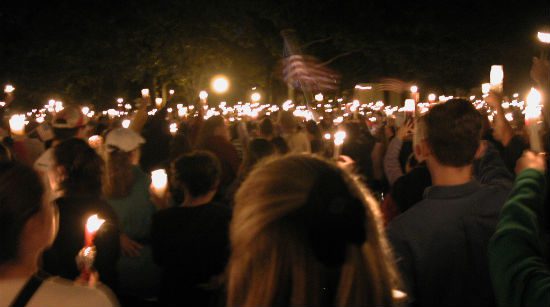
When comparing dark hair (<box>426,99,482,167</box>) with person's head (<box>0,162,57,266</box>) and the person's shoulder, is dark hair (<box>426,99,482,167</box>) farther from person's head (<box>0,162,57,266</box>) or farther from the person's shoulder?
person's head (<box>0,162,57,266</box>)

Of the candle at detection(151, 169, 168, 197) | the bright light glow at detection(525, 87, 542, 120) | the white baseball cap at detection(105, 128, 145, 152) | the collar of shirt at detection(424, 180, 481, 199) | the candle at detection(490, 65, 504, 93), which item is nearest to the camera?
the bright light glow at detection(525, 87, 542, 120)

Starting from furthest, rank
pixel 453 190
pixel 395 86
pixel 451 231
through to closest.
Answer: pixel 395 86, pixel 453 190, pixel 451 231

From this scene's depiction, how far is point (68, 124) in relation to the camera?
7.47m

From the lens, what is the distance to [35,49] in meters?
35.3

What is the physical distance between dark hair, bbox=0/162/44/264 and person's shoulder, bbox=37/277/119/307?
0.59ft

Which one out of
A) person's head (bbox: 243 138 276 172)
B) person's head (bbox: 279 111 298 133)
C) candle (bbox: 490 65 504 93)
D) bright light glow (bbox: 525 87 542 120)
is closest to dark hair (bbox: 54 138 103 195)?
person's head (bbox: 243 138 276 172)

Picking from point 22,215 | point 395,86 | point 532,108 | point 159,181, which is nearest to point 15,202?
point 22,215

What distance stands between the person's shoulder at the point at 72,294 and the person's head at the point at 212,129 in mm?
5384

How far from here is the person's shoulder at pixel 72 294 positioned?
225cm

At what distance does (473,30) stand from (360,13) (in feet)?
18.6

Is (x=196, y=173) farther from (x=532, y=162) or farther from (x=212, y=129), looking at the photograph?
(x=212, y=129)

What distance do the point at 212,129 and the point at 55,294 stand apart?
575 cm

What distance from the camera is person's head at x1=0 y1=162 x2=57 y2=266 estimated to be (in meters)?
2.31

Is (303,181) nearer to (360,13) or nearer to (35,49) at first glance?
(360,13)
